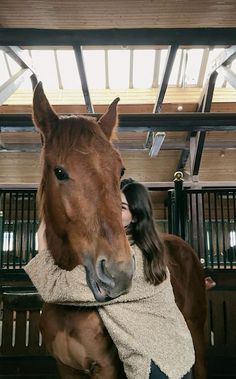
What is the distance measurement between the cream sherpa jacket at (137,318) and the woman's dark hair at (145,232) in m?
0.04

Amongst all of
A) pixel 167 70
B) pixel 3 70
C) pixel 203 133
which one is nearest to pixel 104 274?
pixel 167 70

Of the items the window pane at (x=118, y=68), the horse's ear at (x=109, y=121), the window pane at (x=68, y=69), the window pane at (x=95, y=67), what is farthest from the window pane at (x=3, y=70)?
the horse's ear at (x=109, y=121)

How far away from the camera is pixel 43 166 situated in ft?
5.57

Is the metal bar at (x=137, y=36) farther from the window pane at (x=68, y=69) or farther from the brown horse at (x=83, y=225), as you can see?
the window pane at (x=68, y=69)

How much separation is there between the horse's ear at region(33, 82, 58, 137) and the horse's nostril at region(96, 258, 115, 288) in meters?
0.61

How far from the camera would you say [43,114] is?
5.54 ft

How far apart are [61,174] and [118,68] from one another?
23.9 feet

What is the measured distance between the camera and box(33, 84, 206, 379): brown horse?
4.48ft

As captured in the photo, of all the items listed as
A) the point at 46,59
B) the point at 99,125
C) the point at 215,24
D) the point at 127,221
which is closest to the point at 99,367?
the point at 127,221

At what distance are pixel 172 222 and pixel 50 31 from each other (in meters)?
2.20

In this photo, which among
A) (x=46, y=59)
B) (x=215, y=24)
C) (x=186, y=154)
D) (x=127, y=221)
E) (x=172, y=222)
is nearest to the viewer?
(x=127, y=221)

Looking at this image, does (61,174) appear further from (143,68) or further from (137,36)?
(143,68)

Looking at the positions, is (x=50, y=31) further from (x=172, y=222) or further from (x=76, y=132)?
(x=76, y=132)

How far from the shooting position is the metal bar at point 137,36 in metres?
3.96
